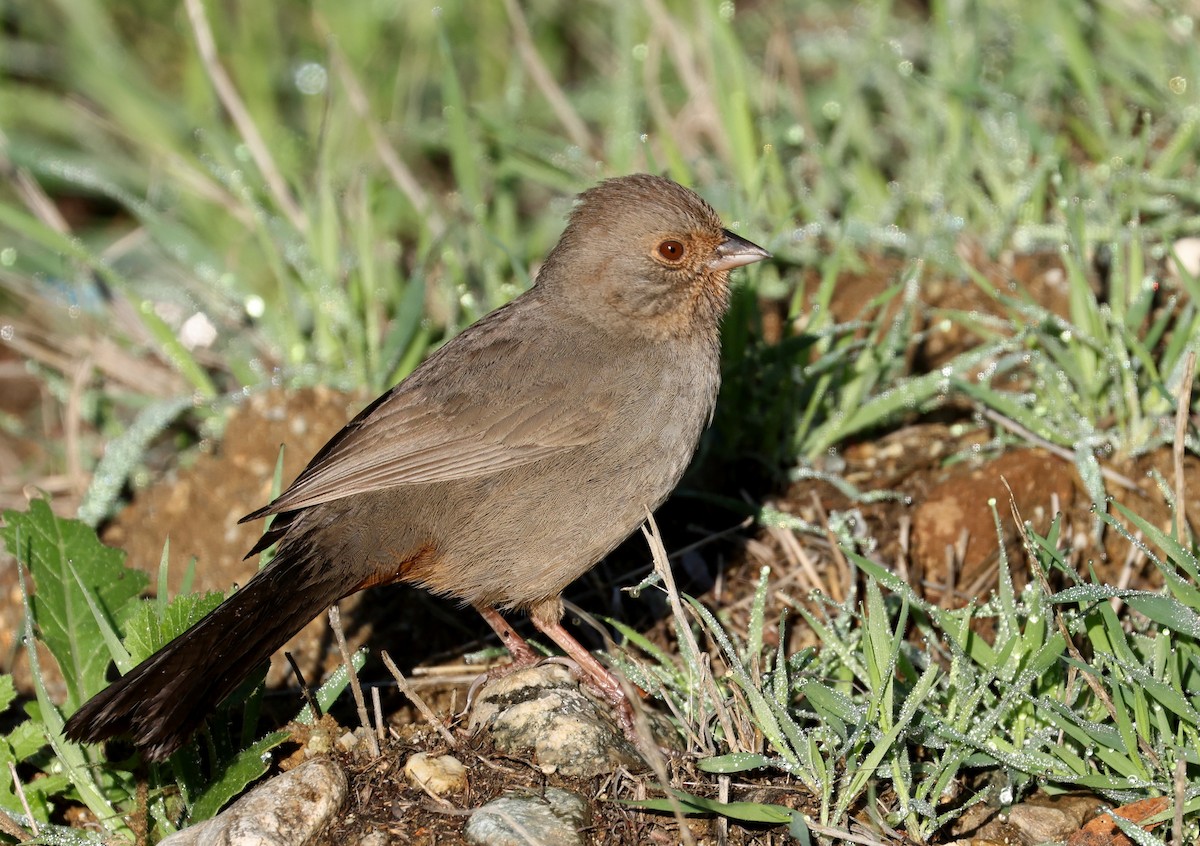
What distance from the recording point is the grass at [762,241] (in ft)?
11.7

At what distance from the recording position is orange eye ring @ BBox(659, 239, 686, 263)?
456 centimetres

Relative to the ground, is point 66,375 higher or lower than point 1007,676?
higher

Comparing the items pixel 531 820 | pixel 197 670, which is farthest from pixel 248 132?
pixel 531 820

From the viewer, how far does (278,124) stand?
736 centimetres

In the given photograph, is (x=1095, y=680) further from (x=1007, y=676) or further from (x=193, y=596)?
(x=193, y=596)

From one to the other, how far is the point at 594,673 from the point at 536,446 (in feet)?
2.42

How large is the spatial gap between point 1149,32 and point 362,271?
367cm

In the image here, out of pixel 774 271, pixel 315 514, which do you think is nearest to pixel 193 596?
pixel 315 514

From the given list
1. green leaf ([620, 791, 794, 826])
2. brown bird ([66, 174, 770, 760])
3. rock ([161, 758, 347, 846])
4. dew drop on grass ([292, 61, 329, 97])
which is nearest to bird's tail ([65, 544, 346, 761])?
brown bird ([66, 174, 770, 760])

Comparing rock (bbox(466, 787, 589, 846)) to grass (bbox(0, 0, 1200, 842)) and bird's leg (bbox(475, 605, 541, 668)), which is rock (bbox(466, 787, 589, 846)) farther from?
bird's leg (bbox(475, 605, 541, 668))

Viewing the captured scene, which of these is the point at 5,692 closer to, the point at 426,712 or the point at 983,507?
the point at 426,712

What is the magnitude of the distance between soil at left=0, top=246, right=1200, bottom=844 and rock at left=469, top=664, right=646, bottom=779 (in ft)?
0.71

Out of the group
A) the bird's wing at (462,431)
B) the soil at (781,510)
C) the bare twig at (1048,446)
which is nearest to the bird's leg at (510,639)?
the soil at (781,510)

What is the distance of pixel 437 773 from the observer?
11.8ft
